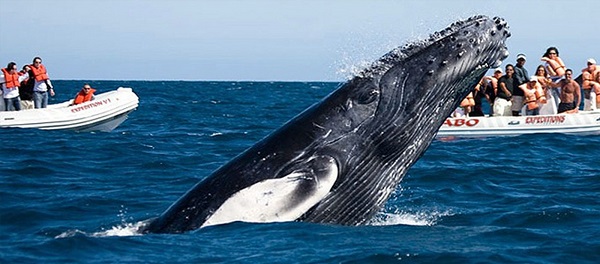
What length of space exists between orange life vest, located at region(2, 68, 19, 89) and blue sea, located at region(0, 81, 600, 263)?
6.45ft

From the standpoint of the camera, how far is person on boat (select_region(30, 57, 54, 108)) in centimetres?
2780

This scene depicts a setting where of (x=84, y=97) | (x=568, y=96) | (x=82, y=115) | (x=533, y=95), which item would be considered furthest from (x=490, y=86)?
(x=84, y=97)

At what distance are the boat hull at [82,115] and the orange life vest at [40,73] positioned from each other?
0.89m

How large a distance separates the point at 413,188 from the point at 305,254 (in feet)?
21.9

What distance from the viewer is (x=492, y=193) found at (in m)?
14.0

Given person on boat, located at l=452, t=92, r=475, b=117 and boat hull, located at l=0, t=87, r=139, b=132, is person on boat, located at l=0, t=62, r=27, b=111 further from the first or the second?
person on boat, located at l=452, t=92, r=475, b=117

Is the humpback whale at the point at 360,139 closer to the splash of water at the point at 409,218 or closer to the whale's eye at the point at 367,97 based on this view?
the whale's eye at the point at 367,97

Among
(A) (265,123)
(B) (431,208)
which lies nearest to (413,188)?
(B) (431,208)

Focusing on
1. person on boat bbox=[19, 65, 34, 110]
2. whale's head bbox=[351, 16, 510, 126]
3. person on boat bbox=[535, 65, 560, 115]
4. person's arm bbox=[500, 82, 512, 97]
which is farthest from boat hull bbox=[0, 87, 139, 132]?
whale's head bbox=[351, 16, 510, 126]

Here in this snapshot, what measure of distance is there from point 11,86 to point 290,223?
21270mm

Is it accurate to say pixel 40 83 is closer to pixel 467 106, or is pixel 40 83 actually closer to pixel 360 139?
pixel 467 106

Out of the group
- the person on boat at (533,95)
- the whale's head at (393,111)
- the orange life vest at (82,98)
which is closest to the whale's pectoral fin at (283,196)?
the whale's head at (393,111)

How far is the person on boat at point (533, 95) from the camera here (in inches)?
1012

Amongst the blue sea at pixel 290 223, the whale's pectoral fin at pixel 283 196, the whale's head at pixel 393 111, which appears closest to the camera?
the whale's pectoral fin at pixel 283 196
